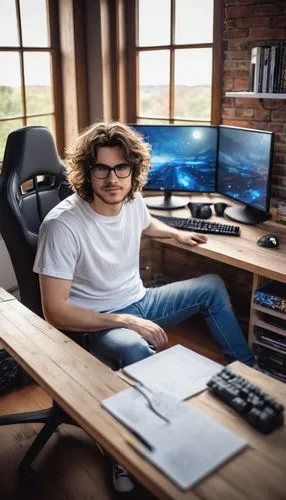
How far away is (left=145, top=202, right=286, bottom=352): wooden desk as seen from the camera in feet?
7.18

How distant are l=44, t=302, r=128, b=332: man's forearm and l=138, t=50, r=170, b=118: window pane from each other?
1.91 meters

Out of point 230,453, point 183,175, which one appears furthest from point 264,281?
point 230,453

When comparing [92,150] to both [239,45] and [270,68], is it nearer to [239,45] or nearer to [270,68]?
[270,68]

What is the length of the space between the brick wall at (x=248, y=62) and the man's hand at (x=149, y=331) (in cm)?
141

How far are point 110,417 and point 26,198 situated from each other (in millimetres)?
1163

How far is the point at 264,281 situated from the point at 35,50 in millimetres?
1997

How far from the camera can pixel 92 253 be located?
1.98 m

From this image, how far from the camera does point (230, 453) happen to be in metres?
1.17

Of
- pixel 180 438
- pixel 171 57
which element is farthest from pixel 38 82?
pixel 180 438

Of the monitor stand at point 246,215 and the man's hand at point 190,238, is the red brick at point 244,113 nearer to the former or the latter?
the monitor stand at point 246,215

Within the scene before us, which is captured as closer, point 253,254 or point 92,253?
point 92,253

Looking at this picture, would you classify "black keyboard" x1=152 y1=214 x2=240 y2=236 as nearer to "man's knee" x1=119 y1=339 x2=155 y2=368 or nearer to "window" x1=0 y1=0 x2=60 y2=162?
"man's knee" x1=119 y1=339 x2=155 y2=368

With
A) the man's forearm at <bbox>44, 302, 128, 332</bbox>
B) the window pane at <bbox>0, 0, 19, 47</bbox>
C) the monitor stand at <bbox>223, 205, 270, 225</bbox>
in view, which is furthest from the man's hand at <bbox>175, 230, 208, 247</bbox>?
the window pane at <bbox>0, 0, 19, 47</bbox>

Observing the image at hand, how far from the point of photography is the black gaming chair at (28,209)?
6.59 ft
